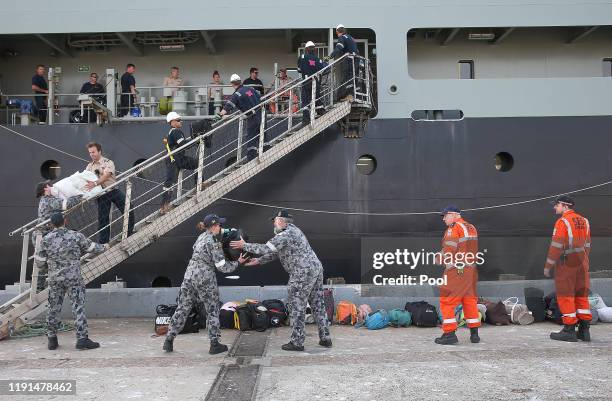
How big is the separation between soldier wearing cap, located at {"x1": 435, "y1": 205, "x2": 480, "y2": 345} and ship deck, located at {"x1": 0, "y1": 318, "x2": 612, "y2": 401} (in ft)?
0.67

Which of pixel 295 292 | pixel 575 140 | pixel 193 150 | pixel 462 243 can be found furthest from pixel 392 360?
pixel 575 140

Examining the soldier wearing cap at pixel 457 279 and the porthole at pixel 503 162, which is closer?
the soldier wearing cap at pixel 457 279

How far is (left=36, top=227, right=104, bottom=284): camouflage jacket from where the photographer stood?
18.7ft

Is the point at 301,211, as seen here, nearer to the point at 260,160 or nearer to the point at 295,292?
the point at 260,160

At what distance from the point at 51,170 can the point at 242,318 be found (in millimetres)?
4699

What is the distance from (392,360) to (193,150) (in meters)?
4.85

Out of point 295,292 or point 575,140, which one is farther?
point 575,140

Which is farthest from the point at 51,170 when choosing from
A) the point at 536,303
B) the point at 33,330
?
the point at 536,303

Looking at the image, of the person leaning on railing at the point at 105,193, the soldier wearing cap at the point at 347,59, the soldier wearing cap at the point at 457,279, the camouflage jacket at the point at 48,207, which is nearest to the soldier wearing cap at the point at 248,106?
the soldier wearing cap at the point at 347,59

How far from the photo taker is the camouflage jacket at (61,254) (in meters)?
5.71

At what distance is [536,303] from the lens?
7129 mm

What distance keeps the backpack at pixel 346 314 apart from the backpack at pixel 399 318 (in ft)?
1.56

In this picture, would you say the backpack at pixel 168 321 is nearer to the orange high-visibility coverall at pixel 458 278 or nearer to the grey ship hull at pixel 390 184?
the grey ship hull at pixel 390 184

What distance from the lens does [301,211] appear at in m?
8.89
